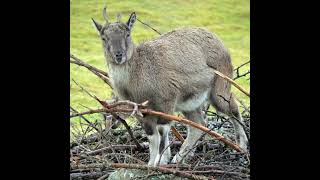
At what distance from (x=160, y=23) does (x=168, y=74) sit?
6800 mm

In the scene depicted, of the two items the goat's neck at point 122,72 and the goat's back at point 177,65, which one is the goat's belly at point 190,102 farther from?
the goat's neck at point 122,72

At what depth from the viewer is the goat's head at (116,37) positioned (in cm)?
427

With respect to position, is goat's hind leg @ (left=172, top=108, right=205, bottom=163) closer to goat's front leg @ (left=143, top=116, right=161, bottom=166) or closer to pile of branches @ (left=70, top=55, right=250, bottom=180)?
pile of branches @ (left=70, top=55, right=250, bottom=180)

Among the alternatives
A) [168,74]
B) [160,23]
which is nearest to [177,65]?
[168,74]

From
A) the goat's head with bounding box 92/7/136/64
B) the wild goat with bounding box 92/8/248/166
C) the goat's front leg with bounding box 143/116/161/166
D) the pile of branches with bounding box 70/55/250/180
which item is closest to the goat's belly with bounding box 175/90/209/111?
the wild goat with bounding box 92/8/248/166

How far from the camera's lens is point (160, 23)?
11.5 meters

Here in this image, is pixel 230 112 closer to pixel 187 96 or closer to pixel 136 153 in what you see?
pixel 187 96

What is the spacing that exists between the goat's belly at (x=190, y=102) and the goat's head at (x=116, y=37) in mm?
747

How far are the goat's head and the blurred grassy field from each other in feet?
13.4

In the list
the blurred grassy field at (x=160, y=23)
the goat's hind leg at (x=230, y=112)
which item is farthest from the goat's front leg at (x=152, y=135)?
the blurred grassy field at (x=160, y=23)

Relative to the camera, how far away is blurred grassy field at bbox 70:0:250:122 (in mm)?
9203
